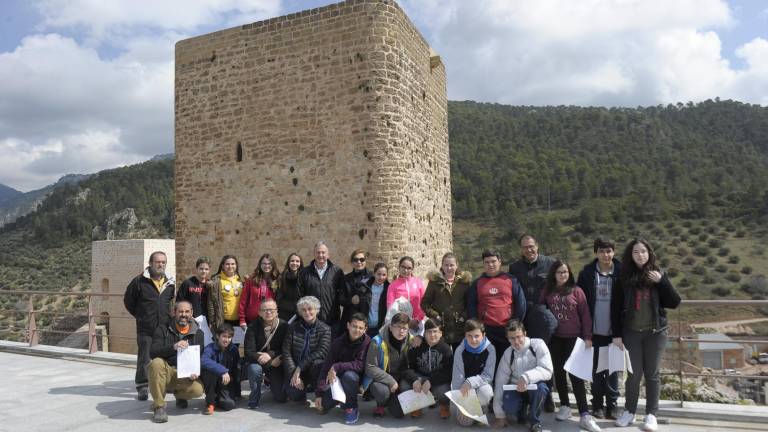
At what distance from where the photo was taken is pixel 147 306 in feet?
17.9

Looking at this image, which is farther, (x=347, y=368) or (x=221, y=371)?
(x=221, y=371)

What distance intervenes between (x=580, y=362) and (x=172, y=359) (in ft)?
12.3

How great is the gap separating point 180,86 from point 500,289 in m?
6.19

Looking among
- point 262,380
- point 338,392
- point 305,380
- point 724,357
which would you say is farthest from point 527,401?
point 724,357

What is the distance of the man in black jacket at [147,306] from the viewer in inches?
215

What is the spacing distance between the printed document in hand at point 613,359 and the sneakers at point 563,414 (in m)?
0.46

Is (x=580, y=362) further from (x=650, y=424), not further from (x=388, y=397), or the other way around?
(x=388, y=397)

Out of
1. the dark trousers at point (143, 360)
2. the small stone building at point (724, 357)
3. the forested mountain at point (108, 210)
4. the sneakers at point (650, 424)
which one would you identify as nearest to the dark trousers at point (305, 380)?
the dark trousers at point (143, 360)

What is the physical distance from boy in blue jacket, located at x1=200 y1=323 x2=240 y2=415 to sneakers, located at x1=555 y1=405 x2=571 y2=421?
299cm

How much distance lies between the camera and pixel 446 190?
31.6ft

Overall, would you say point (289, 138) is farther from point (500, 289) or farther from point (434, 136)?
point (500, 289)

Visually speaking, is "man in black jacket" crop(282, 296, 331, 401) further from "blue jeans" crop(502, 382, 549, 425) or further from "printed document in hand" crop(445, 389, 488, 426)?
"blue jeans" crop(502, 382, 549, 425)

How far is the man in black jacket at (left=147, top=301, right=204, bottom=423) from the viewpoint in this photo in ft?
16.1

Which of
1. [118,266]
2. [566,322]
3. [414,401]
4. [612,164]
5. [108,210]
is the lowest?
[414,401]
